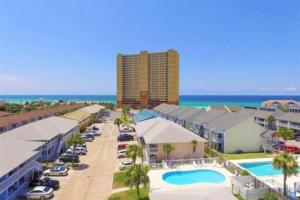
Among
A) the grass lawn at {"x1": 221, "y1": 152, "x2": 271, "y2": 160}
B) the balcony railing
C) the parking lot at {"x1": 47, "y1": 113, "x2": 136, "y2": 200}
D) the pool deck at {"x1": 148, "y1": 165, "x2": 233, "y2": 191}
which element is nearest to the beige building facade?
the balcony railing

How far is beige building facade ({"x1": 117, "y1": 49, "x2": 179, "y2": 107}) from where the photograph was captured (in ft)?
428

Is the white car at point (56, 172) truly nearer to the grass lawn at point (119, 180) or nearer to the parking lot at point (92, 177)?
the parking lot at point (92, 177)

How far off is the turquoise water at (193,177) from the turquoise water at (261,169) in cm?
533

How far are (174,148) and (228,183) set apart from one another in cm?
1047

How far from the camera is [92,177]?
105 ft

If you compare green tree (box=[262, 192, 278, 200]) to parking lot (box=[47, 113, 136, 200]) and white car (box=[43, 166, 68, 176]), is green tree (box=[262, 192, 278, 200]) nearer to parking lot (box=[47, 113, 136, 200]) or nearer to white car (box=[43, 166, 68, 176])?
parking lot (box=[47, 113, 136, 200])

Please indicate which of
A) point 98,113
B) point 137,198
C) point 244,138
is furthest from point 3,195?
point 98,113

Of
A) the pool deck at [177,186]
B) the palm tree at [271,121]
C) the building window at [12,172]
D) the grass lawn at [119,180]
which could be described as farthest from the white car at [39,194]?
the palm tree at [271,121]

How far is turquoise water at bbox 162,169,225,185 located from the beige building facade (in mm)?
96178

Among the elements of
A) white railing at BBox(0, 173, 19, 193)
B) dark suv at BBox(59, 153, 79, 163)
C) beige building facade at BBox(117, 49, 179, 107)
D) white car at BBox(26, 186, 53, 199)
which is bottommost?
white car at BBox(26, 186, 53, 199)

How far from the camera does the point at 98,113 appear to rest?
9512 cm

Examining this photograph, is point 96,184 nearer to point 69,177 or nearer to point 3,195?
point 69,177

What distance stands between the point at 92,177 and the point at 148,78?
105018 millimetres

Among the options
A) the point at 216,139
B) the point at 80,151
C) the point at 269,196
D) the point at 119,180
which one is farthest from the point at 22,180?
the point at 216,139
